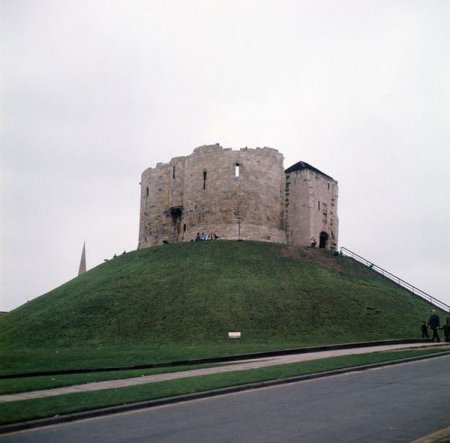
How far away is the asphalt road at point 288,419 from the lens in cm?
743

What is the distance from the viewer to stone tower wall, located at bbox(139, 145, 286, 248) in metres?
41.2

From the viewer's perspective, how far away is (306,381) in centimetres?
1278

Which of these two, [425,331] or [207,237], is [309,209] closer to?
[207,237]

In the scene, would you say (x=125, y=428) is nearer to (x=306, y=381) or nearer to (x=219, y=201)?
(x=306, y=381)

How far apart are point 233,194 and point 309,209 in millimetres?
6403

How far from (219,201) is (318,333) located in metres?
18.3

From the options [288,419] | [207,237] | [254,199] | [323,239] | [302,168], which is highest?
[302,168]

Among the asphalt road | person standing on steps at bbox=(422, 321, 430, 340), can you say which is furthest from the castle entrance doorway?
the asphalt road

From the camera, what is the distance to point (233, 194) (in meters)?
41.3

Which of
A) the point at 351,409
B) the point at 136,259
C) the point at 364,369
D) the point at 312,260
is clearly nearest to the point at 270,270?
the point at 312,260

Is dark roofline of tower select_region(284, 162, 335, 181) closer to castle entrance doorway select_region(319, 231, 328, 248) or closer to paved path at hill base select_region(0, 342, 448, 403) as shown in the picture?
castle entrance doorway select_region(319, 231, 328, 248)

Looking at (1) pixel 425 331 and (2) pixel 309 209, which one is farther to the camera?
(2) pixel 309 209

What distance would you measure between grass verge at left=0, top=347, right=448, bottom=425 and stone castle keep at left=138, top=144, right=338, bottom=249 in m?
25.8

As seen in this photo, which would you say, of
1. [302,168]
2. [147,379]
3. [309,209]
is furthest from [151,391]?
[302,168]
